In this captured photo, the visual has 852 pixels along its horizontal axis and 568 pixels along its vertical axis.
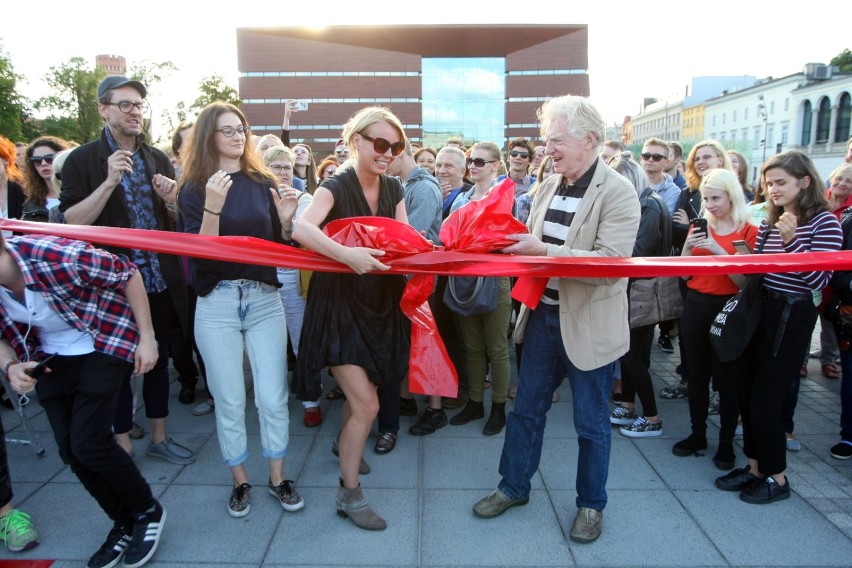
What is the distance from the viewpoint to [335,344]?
2.76 meters

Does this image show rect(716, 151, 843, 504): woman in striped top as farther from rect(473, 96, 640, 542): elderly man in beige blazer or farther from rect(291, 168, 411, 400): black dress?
rect(291, 168, 411, 400): black dress

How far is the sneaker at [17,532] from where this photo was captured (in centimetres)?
267

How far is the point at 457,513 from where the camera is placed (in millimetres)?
3000

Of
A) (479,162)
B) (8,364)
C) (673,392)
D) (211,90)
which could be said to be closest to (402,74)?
(211,90)

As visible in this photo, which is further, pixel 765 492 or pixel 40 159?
pixel 40 159

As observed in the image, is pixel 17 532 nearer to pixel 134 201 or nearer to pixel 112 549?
pixel 112 549

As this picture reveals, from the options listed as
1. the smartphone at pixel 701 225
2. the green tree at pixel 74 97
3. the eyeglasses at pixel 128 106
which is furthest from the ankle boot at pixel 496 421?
the green tree at pixel 74 97

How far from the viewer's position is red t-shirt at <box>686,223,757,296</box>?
3541 millimetres

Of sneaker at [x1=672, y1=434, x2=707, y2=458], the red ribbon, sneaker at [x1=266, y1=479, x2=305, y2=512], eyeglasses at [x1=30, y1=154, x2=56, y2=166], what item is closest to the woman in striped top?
the red ribbon

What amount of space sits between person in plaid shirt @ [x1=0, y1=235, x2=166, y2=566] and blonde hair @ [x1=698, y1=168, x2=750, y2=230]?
3.50 metres

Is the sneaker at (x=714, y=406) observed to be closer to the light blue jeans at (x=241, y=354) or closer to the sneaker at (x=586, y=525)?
the sneaker at (x=586, y=525)

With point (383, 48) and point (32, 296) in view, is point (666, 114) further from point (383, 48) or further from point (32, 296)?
point (32, 296)

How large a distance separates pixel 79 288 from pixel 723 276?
11.9 ft

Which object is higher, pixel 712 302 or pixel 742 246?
pixel 742 246
